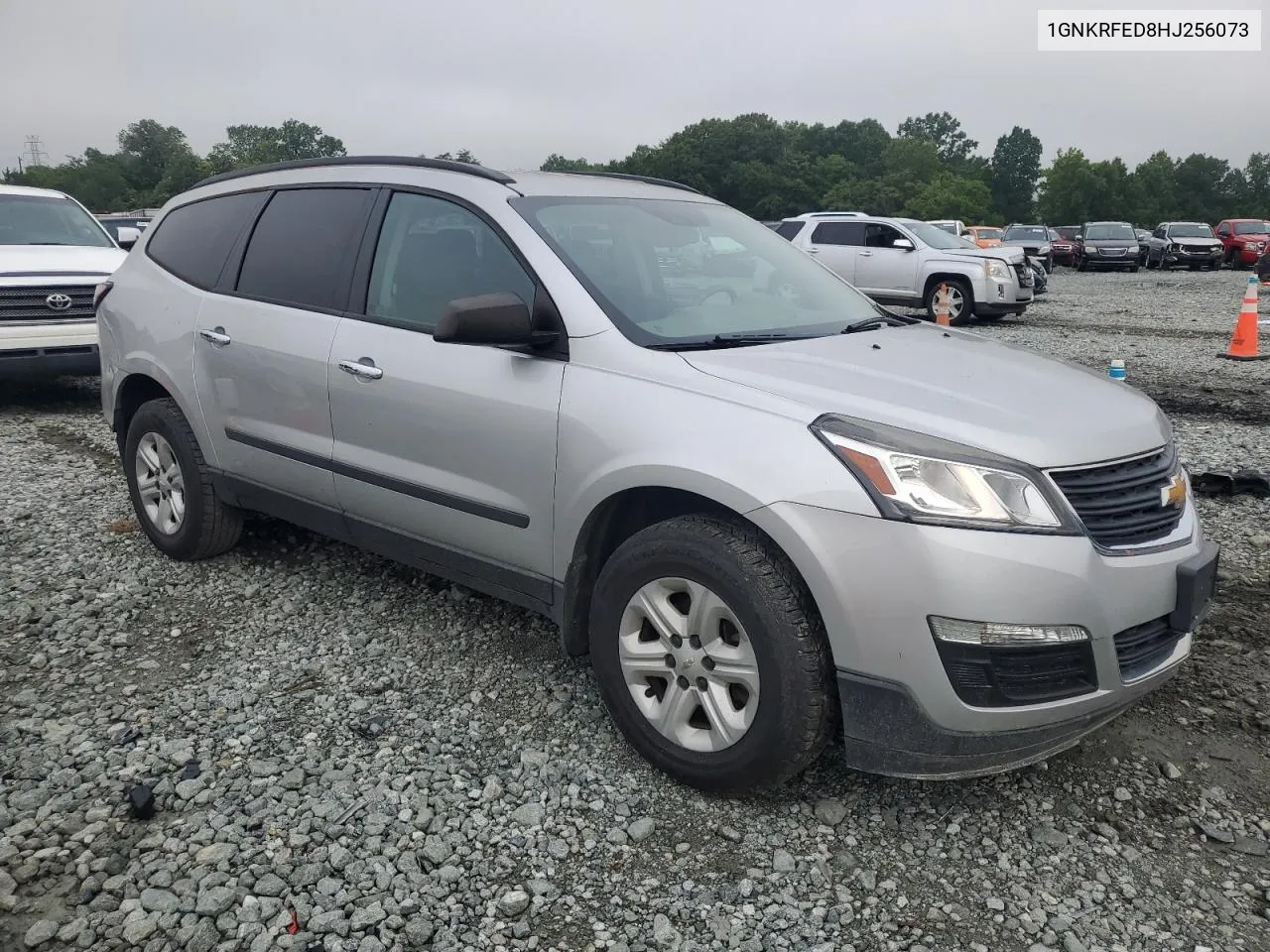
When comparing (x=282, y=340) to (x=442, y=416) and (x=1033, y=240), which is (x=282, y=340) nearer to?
(x=442, y=416)

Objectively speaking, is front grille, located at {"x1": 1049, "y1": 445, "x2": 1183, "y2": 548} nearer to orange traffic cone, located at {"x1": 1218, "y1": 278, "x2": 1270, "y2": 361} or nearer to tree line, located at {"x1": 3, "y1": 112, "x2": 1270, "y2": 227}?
orange traffic cone, located at {"x1": 1218, "y1": 278, "x2": 1270, "y2": 361}

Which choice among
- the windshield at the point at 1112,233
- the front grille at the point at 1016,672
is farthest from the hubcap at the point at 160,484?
the windshield at the point at 1112,233

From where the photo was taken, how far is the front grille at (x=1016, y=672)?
2375 mm

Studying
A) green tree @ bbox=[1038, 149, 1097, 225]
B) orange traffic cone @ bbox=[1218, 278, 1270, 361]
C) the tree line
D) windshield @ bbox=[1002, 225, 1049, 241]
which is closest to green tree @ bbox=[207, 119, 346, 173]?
the tree line

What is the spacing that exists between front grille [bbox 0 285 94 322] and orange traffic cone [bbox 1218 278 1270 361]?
446 inches

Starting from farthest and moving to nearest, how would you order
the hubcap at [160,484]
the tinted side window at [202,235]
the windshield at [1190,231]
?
1. the windshield at [1190,231]
2. the hubcap at [160,484]
3. the tinted side window at [202,235]

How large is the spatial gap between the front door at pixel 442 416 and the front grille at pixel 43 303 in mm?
5866

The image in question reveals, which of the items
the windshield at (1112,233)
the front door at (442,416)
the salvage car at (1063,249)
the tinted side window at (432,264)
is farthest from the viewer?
the salvage car at (1063,249)

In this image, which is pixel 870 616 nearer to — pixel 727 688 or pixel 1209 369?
pixel 727 688

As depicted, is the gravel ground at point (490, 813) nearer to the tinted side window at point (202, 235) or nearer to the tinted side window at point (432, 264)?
the tinted side window at point (432, 264)

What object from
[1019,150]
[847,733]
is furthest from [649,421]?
[1019,150]

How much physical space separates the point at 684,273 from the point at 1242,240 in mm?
34302

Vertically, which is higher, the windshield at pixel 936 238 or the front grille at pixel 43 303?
the windshield at pixel 936 238

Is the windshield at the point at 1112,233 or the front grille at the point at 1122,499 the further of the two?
the windshield at the point at 1112,233
